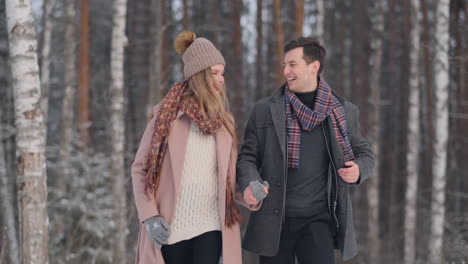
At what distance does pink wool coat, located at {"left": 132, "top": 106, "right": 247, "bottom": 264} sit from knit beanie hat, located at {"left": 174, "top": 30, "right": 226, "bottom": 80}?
1.02 ft

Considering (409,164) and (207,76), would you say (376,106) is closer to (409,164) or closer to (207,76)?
(409,164)

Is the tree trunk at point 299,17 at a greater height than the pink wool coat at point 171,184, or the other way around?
the tree trunk at point 299,17

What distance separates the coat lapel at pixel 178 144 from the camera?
3668 millimetres

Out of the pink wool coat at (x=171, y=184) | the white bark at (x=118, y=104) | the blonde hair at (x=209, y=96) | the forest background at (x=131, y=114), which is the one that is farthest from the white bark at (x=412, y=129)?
the pink wool coat at (x=171, y=184)

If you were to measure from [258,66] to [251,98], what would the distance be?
15.5 ft

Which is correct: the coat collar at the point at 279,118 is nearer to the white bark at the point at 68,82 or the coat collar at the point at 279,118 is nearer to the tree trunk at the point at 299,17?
the tree trunk at the point at 299,17

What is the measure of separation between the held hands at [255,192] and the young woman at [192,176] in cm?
16

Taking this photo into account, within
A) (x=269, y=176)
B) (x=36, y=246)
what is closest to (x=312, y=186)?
(x=269, y=176)

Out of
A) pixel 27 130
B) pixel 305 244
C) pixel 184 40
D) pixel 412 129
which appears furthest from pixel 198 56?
pixel 412 129

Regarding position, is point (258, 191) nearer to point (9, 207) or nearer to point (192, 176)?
point (192, 176)

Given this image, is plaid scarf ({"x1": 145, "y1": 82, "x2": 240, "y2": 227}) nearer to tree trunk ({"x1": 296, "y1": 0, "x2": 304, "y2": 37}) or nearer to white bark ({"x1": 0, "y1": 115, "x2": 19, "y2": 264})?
white bark ({"x1": 0, "y1": 115, "x2": 19, "y2": 264})

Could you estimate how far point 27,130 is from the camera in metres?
4.95

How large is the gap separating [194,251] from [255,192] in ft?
1.80

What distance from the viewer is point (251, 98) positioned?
2464 centimetres
